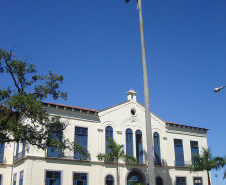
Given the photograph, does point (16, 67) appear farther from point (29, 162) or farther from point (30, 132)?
point (29, 162)

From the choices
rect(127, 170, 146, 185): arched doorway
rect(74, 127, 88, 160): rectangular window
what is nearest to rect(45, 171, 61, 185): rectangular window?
rect(74, 127, 88, 160): rectangular window

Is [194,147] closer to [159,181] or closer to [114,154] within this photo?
[159,181]

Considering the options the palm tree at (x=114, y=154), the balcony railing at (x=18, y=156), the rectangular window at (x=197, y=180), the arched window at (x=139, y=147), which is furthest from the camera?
the rectangular window at (x=197, y=180)

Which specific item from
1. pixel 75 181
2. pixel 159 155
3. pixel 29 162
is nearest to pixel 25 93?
pixel 29 162

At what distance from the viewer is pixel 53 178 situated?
26.1 m

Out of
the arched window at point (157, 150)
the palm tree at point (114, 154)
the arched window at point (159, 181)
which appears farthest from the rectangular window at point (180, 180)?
the palm tree at point (114, 154)

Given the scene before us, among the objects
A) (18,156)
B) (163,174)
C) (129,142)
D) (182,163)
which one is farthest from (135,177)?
(18,156)

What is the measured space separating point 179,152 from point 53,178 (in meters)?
16.3

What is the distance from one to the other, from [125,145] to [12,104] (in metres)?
17.5

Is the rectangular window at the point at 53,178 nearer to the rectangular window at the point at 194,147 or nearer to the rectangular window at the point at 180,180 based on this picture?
the rectangular window at the point at 180,180

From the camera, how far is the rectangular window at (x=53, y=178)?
2590cm

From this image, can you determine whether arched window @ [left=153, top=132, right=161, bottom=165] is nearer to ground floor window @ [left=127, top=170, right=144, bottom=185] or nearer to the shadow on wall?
the shadow on wall

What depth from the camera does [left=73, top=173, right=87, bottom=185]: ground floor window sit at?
27294mm

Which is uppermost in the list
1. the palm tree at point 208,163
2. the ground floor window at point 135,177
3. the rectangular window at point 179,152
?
the rectangular window at point 179,152
